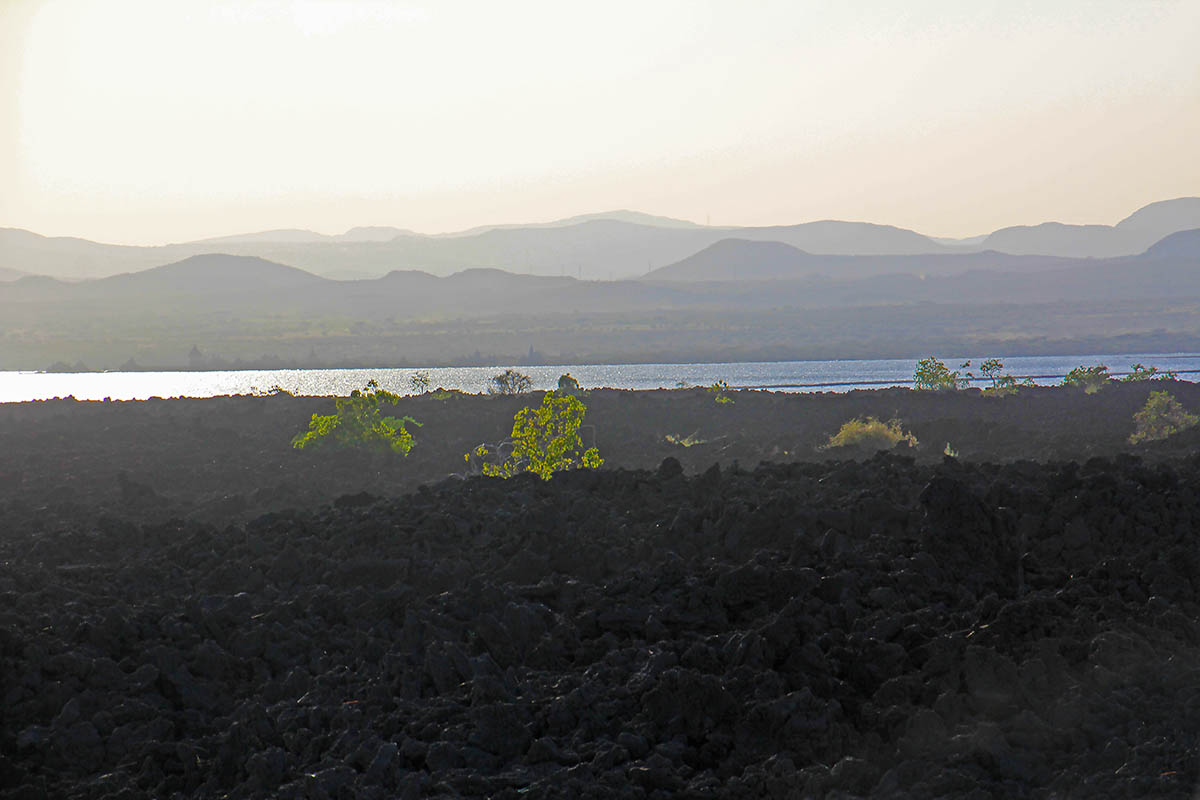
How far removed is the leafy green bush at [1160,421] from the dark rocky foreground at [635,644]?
37.4ft

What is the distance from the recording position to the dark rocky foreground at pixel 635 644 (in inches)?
279

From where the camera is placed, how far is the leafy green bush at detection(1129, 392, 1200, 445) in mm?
24297

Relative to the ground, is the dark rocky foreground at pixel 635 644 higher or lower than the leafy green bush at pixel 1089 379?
lower

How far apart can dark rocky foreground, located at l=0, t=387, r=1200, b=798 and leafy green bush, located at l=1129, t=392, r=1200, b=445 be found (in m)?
11.4

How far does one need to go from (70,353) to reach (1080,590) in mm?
139989

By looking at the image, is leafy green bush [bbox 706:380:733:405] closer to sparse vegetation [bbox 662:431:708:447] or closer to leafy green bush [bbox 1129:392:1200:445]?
sparse vegetation [bbox 662:431:708:447]

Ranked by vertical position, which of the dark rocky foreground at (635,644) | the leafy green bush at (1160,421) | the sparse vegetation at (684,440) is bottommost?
the dark rocky foreground at (635,644)

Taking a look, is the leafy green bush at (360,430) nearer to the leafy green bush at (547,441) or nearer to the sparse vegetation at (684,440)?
the leafy green bush at (547,441)

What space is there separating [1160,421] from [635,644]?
65.4 ft

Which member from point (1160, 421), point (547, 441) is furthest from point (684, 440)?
point (1160, 421)

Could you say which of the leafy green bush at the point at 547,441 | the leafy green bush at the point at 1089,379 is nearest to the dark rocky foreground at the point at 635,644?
the leafy green bush at the point at 547,441

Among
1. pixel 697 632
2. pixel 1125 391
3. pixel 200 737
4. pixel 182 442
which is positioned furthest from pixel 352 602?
pixel 1125 391

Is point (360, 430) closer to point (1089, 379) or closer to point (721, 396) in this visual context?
point (721, 396)

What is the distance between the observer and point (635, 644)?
9.05m
